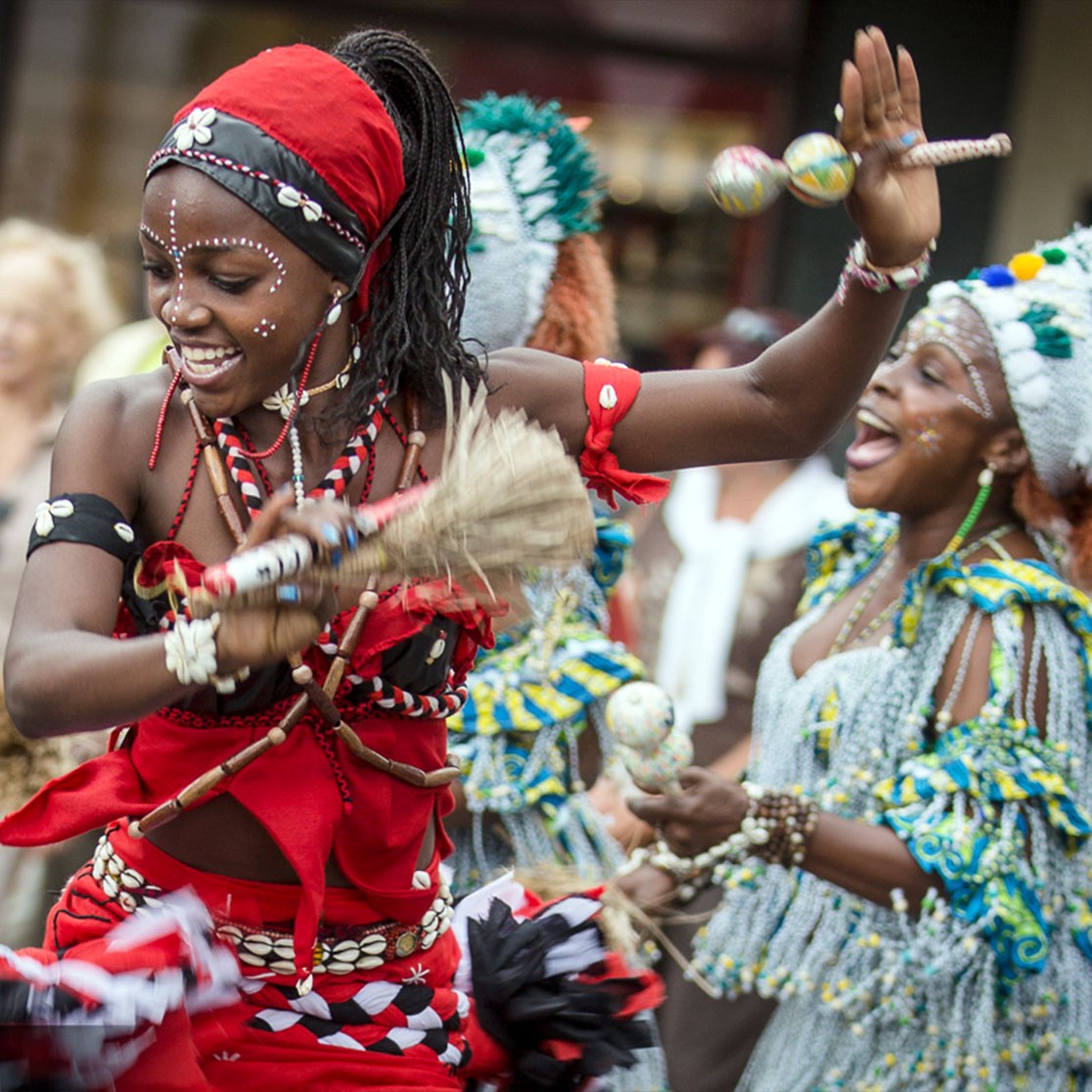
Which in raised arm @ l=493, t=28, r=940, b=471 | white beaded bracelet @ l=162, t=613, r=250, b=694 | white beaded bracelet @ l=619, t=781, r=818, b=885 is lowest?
white beaded bracelet @ l=619, t=781, r=818, b=885

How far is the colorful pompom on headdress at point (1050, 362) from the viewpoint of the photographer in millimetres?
3646

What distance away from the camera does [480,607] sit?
238cm

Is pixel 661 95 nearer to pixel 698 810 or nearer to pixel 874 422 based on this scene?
pixel 874 422

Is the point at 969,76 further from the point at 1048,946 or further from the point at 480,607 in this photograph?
the point at 480,607

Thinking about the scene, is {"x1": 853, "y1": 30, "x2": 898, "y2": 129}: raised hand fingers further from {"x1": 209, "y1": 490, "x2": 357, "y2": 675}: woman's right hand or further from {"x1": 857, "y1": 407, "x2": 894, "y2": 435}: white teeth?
{"x1": 857, "y1": 407, "x2": 894, "y2": 435}: white teeth

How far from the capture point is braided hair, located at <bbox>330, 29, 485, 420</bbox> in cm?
246

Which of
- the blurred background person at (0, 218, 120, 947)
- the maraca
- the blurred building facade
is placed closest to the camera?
the maraca

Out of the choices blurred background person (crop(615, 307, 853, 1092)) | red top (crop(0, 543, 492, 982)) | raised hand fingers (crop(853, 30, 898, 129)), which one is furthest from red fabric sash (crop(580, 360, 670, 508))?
blurred background person (crop(615, 307, 853, 1092))

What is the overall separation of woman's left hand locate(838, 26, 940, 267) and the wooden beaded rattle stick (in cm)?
2

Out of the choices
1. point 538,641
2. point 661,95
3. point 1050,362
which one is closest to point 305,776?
point 538,641

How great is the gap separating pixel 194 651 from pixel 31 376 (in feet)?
12.6

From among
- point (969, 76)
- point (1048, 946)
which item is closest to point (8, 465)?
point (1048, 946)

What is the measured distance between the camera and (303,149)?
7.39ft

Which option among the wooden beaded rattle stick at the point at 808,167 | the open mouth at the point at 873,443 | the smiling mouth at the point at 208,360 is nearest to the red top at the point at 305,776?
the smiling mouth at the point at 208,360
